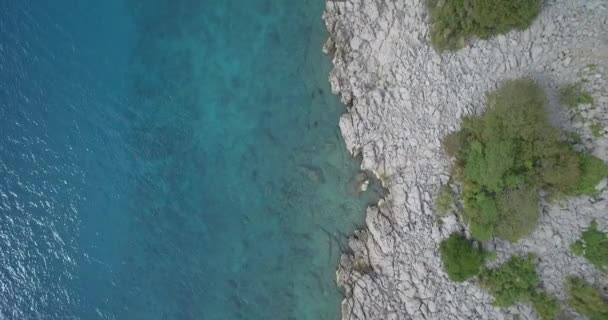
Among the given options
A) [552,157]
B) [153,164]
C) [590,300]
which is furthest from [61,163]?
[590,300]

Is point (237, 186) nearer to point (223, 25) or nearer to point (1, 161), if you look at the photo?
point (223, 25)

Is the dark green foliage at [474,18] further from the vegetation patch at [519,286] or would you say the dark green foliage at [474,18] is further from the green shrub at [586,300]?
the green shrub at [586,300]

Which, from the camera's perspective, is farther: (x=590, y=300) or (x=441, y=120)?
(x=441, y=120)

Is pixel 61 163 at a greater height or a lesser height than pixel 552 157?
lesser

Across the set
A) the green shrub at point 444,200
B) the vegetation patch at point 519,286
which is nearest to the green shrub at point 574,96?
the green shrub at point 444,200

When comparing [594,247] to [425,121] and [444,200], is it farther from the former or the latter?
[425,121]

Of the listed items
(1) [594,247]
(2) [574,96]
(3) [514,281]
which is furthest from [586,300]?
(2) [574,96]

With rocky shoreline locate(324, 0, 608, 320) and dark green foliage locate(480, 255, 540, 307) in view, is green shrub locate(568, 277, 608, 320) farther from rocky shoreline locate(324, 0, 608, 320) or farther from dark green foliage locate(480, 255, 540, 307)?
dark green foliage locate(480, 255, 540, 307)
